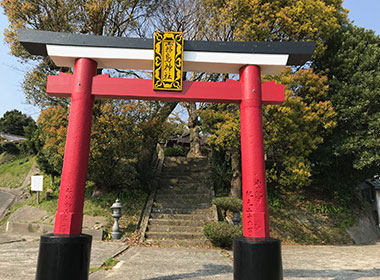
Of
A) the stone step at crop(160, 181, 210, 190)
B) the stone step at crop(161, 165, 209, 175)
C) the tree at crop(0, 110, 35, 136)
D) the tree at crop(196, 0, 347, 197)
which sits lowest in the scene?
the stone step at crop(160, 181, 210, 190)

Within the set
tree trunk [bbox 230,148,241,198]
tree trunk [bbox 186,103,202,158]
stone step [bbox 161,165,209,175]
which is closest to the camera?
tree trunk [bbox 230,148,241,198]

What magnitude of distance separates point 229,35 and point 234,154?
19.6 ft

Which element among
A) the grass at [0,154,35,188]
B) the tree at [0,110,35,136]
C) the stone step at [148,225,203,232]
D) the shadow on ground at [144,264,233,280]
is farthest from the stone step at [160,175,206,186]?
the tree at [0,110,35,136]

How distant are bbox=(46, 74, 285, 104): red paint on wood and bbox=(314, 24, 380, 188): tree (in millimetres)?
8497

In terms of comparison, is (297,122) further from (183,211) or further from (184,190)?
(184,190)

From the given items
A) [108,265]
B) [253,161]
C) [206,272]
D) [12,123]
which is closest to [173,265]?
[206,272]

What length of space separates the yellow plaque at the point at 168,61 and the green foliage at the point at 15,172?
1807 centimetres

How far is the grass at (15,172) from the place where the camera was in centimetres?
1856

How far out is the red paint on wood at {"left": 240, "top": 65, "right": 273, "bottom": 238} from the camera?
397 centimetres

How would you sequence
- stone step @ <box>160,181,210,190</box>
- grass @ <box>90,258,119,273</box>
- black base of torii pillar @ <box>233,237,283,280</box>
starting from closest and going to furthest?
black base of torii pillar @ <box>233,237,283,280</box>, grass @ <box>90,258,119,273</box>, stone step @ <box>160,181,210,190</box>

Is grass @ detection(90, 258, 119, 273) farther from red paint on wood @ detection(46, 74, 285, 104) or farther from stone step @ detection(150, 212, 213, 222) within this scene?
stone step @ detection(150, 212, 213, 222)

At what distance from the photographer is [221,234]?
7.93 m

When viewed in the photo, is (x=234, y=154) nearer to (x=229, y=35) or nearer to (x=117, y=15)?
(x=229, y=35)

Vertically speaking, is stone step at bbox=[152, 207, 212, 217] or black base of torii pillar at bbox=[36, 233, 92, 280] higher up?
stone step at bbox=[152, 207, 212, 217]
